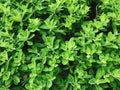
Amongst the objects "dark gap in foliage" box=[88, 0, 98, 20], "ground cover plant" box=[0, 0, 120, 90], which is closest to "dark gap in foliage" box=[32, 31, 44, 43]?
"ground cover plant" box=[0, 0, 120, 90]

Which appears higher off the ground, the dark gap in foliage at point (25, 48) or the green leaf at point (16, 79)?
the dark gap in foliage at point (25, 48)

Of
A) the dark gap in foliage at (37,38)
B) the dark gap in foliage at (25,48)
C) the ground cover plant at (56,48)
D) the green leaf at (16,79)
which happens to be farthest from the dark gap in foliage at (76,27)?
the green leaf at (16,79)

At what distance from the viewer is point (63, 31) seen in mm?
2750

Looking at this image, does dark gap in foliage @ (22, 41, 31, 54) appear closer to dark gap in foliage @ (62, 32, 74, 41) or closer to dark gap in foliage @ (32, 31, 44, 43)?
dark gap in foliage @ (32, 31, 44, 43)

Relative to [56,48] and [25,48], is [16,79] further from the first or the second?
[56,48]

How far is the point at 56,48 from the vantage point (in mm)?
2637

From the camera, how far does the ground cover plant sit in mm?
2617

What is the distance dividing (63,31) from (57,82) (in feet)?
1.55

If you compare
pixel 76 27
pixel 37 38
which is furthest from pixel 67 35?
pixel 37 38

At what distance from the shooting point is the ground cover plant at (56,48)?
2.62m

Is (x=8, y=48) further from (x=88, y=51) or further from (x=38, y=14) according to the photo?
(x=88, y=51)

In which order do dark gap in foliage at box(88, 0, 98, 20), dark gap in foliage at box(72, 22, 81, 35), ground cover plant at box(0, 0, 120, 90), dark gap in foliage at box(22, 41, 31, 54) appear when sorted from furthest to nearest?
dark gap in foliage at box(88, 0, 98, 20), dark gap in foliage at box(72, 22, 81, 35), dark gap in foliage at box(22, 41, 31, 54), ground cover plant at box(0, 0, 120, 90)

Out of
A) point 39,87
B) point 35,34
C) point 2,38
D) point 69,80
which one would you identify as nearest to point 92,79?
point 69,80

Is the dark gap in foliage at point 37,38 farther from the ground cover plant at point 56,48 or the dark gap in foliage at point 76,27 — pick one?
the dark gap in foliage at point 76,27
